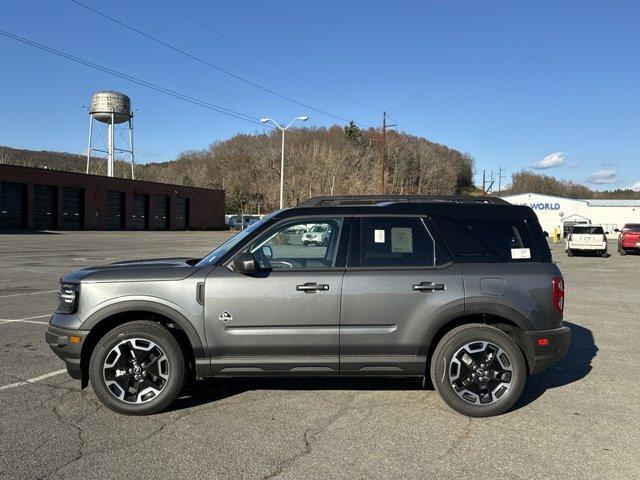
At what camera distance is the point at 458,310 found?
471cm

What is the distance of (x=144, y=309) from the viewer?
15.3 feet

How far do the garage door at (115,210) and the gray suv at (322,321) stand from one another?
5608 cm

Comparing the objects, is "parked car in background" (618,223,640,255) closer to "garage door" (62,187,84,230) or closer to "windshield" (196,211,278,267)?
"windshield" (196,211,278,267)

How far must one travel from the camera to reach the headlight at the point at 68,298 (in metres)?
4.72

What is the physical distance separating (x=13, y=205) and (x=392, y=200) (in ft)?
162

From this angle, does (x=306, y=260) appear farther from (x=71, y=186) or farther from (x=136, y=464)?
(x=71, y=186)

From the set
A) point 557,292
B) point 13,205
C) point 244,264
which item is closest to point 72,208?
point 13,205

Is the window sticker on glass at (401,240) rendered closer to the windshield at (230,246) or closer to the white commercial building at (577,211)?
the windshield at (230,246)

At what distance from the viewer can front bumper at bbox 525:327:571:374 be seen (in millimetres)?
4770

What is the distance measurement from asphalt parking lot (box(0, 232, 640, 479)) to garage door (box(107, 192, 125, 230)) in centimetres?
5429

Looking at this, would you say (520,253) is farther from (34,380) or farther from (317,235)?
(34,380)

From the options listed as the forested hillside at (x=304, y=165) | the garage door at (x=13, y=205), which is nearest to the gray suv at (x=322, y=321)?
the garage door at (x=13, y=205)

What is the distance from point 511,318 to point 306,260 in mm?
1862

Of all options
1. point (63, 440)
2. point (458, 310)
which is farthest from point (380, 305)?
point (63, 440)
